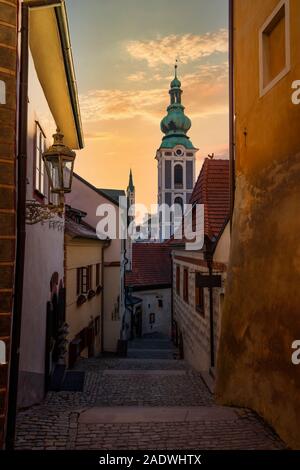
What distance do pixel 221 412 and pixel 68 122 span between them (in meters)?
8.18

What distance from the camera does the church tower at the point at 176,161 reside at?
232ft

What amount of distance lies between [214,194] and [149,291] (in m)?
20.4

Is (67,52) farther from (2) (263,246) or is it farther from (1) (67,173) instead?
(2) (263,246)

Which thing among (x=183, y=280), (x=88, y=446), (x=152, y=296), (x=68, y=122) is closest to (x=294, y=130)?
(x=88, y=446)

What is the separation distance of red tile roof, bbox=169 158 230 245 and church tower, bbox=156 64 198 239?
5586 centimetres

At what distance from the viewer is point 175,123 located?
72.2 metres

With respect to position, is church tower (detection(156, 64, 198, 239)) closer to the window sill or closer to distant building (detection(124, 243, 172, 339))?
distant building (detection(124, 243, 172, 339))

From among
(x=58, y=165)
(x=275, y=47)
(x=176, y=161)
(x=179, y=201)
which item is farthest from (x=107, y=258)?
(x=176, y=161)

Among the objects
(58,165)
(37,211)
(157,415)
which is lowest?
(157,415)

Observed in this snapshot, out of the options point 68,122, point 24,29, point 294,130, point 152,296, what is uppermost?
point 68,122

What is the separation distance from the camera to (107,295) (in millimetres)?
20875
